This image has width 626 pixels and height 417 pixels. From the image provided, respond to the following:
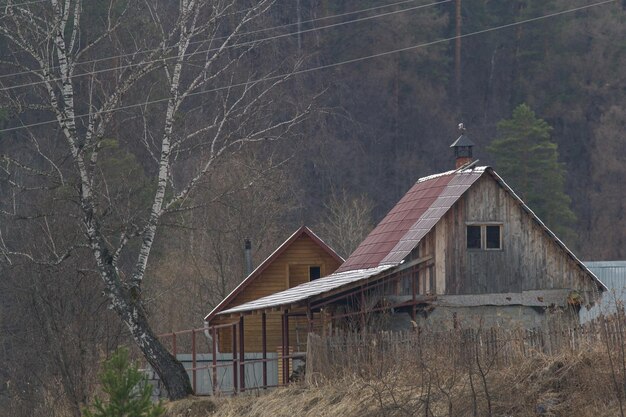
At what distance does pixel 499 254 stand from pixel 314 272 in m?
10.5

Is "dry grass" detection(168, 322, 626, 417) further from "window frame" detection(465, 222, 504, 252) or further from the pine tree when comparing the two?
"window frame" detection(465, 222, 504, 252)

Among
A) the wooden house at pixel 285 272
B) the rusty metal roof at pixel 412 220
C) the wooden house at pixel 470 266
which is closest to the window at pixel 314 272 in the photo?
the wooden house at pixel 285 272

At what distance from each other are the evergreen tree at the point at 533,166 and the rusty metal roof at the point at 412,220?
84.5 feet

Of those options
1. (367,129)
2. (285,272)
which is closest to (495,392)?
(285,272)

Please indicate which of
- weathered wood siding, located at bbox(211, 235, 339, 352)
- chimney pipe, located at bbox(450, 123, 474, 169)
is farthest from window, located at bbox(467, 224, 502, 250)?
weathered wood siding, located at bbox(211, 235, 339, 352)

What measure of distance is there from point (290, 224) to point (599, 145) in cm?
1863

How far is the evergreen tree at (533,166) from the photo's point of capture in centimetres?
5772

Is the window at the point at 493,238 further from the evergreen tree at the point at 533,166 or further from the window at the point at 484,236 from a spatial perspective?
the evergreen tree at the point at 533,166

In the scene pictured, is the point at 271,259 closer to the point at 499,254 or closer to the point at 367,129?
the point at 499,254

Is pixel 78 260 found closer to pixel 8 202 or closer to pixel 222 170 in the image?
pixel 8 202

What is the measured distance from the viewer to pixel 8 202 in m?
40.8

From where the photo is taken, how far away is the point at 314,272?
39.3m

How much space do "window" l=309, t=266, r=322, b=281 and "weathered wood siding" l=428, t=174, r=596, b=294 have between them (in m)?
10.3

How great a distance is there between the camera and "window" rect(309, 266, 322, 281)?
39.2 m
